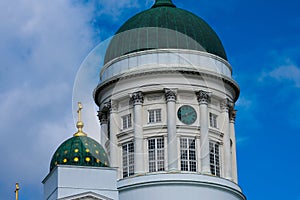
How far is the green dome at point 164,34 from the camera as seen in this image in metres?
79.6

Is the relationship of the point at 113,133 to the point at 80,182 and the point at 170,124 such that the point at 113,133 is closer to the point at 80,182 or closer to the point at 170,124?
the point at 170,124

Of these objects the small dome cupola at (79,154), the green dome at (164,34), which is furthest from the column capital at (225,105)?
the small dome cupola at (79,154)

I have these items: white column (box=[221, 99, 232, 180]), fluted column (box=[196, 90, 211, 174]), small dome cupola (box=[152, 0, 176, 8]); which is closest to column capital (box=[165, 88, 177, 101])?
fluted column (box=[196, 90, 211, 174])

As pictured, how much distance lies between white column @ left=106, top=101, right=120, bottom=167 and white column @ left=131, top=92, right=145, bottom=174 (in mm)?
1943

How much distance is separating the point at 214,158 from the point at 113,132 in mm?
7130

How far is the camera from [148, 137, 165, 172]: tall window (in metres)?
76.9

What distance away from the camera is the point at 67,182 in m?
67.8

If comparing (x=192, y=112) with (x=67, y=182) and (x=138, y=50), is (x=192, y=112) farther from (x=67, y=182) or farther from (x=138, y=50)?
(x=67, y=182)

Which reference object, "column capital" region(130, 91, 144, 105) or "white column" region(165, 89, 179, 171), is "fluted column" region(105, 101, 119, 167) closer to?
"column capital" region(130, 91, 144, 105)

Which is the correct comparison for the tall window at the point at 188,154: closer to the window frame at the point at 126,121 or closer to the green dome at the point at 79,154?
the window frame at the point at 126,121

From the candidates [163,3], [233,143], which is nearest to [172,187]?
[233,143]

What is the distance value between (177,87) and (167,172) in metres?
5.92

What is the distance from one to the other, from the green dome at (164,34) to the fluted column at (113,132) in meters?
3.61

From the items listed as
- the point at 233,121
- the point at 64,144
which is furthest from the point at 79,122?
the point at 233,121
